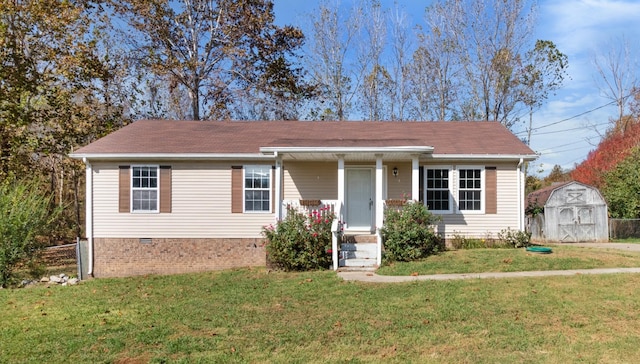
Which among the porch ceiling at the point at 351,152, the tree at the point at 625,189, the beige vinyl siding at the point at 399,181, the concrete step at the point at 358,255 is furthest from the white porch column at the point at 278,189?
the tree at the point at 625,189

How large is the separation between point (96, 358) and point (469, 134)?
12344 millimetres

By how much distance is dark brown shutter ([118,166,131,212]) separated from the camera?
485 inches

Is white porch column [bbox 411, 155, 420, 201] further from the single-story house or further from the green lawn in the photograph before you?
the green lawn

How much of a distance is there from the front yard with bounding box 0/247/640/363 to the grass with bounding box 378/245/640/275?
1141 millimetres

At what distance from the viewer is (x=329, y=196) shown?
12898mm

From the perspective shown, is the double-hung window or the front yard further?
the double-hung window

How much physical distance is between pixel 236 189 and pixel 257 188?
1.92ft

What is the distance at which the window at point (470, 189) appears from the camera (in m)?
12.6

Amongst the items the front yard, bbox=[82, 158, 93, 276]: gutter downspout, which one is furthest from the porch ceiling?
bbox=[82, 158, 93, 276]: gutter downspout

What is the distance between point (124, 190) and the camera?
1234cm

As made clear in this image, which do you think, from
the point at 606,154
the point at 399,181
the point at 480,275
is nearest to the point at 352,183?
the point at 399,181

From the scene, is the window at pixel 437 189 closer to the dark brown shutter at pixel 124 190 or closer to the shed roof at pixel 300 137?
the shed roof at pixel 300 137

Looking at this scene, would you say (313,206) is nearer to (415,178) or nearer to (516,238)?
(415,178)

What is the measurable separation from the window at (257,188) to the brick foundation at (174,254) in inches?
38.6
